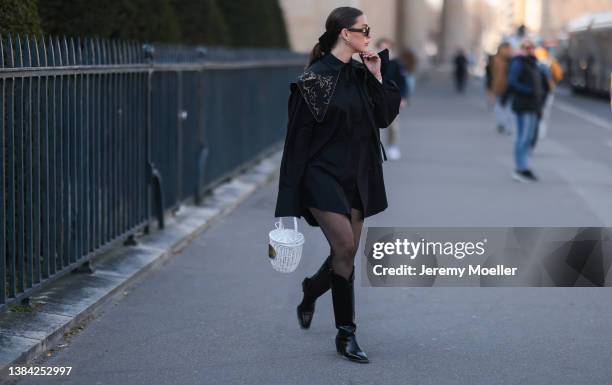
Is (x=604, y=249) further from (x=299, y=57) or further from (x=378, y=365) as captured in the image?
(x=299, y=57)

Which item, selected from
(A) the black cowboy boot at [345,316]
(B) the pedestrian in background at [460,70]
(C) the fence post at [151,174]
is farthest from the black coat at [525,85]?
(B) the pedestrian in background at [460,70]

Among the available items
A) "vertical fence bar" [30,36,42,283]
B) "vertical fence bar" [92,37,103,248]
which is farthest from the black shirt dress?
"vertical fence bar" [92,37,103,248]

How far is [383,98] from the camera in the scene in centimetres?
592

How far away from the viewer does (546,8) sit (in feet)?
353

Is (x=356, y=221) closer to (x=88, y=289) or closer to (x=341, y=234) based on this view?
(x=341, y=234)

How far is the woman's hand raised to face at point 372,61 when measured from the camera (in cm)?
583

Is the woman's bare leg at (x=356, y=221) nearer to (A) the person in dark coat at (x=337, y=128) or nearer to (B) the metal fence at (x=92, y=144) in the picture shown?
(A) the person in dark coat at (x=337, y=128)

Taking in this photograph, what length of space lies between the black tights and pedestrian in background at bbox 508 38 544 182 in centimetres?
875

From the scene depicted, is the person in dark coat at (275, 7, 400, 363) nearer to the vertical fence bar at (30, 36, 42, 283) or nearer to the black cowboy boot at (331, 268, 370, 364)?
the black cowboy boot at (331, 268, 370, 364)

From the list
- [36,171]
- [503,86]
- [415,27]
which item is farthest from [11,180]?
[415,27]

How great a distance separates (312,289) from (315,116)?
1092 millimetres

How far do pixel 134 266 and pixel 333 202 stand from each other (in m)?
2.93

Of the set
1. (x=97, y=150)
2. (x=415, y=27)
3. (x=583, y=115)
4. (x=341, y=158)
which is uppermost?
(x=341, y=158)

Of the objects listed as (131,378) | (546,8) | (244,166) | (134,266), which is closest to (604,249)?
(134,266)
